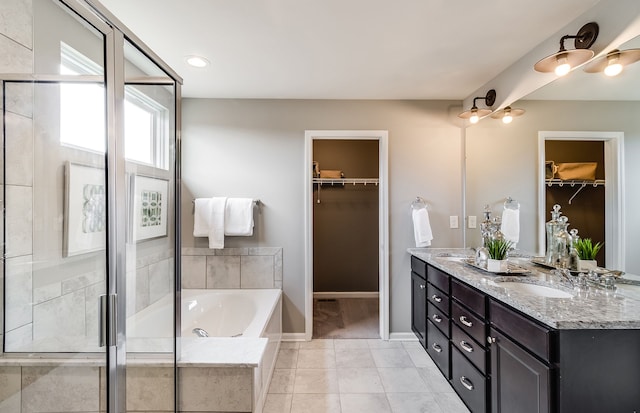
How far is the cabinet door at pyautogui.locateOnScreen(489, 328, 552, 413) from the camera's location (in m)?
1.16

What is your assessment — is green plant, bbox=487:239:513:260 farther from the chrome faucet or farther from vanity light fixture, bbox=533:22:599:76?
the chrome faucet

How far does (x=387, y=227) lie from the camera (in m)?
2.83

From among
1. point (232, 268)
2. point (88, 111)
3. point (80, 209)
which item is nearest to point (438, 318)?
point (232, 268)

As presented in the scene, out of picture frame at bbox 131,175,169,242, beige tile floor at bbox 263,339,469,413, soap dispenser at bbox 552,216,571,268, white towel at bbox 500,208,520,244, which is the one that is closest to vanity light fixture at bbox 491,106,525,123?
white towel at bbox 500,208,520,244

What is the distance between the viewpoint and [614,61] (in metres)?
1.42

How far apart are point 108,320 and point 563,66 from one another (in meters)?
2.60

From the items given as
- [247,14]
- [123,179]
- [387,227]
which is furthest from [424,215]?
[123,179]

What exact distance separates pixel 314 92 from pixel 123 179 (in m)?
1.94

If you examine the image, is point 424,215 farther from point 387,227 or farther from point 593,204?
point 593,204

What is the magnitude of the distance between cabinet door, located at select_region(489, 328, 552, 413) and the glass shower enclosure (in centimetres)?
169

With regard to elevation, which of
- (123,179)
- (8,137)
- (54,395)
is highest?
(8,137)

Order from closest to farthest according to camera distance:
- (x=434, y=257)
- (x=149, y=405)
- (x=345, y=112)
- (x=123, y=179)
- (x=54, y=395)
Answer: (x=123, y=179) < (x=54, y=395) < (x=149, y=405) < (x=434, y=257) < (x=345, y=112)

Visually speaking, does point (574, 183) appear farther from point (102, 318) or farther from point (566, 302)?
point (102, 318)

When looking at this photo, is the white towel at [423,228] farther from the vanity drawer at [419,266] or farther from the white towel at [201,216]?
the white towel at [201,216]
